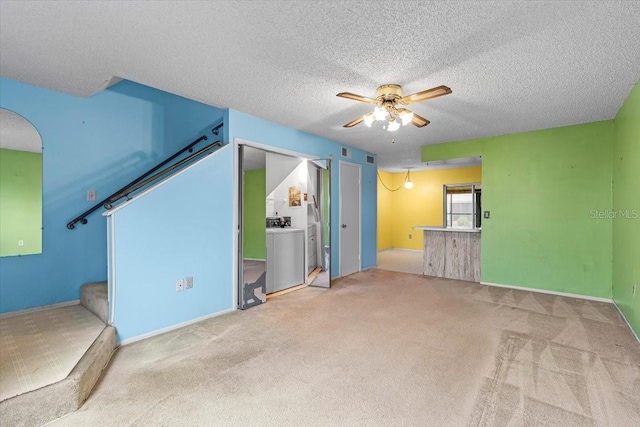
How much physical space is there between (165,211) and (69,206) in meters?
1.36

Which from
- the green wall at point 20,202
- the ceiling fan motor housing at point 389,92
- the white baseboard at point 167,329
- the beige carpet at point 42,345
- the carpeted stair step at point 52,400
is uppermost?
the ceiling fan motor housing at point 389,92

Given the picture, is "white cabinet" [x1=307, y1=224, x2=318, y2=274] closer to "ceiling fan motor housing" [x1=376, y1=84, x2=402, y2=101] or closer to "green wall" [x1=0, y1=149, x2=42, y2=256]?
"ceiling fan motor housing" [x1=376, y1=84, x2=402, y2=101]

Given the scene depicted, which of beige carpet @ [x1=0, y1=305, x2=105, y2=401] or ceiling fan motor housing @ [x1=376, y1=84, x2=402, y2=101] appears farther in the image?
ceiling fan motor housing @ [x1=376, y1=84, x2=402, y2=101]

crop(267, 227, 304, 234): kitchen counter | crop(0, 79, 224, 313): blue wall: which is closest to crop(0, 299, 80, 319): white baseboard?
crop(0, 79, 224, 313): blue wall

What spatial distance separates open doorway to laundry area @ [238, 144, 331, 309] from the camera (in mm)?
3912

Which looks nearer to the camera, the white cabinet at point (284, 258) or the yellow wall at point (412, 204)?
the white cabinet at point (284, 258)

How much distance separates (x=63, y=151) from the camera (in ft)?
11.0

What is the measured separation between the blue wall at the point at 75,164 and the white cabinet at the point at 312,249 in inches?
92.2

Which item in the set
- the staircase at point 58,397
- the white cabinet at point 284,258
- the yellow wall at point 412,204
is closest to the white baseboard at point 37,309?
the staircase at point 58,397

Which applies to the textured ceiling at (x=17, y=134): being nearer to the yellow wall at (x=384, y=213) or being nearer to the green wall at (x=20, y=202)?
the green wall at (x=20, y=202)

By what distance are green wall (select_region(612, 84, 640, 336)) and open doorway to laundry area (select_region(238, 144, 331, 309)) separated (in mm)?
3578

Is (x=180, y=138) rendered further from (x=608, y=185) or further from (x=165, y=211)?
(x=608, y=185)

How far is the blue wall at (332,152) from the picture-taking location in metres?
3.85

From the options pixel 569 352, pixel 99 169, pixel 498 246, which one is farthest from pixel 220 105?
pixel 498 246
